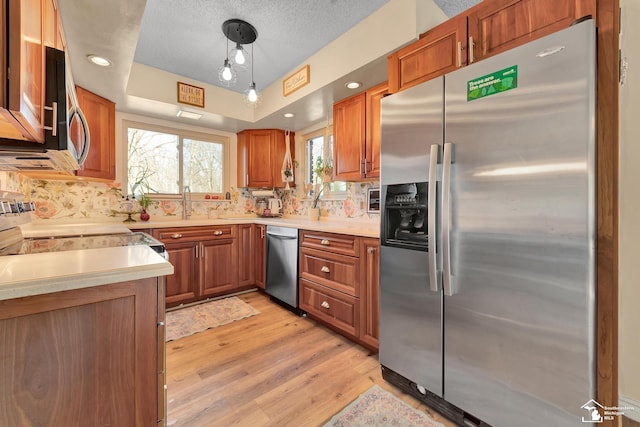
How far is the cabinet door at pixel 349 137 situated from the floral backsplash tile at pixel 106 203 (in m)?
0.39

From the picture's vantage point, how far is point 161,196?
10.9ft

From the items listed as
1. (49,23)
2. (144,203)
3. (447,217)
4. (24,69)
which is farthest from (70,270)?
(144,203)

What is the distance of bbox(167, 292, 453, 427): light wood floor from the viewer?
1.46 meters

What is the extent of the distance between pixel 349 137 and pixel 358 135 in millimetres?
111

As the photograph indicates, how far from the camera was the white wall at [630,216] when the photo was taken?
1296mm

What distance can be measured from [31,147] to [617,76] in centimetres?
222

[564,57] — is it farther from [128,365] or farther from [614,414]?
[128,365]

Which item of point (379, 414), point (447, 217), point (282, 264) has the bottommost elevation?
point (379, 414)

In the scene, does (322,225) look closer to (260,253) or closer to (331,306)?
(331,306)

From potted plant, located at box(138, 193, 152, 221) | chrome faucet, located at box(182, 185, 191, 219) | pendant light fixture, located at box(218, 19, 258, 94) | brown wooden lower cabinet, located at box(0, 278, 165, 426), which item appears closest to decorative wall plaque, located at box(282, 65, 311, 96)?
pendant light fixture, located at box(218, 19, 258, 94)

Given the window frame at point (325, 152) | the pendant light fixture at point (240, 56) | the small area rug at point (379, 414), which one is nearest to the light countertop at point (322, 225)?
the window frame at point (325, 152)

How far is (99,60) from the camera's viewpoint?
193 centimetres

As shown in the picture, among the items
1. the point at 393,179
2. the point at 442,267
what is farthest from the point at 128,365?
the point at 393,179

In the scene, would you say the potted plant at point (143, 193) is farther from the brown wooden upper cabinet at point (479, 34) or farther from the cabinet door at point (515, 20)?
the cabinet door at point (515, 20)
